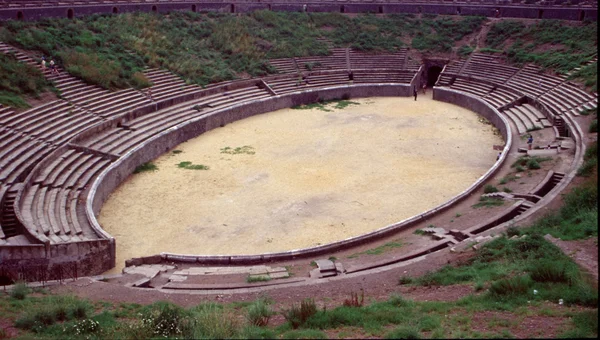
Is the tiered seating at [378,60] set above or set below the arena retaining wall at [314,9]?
below

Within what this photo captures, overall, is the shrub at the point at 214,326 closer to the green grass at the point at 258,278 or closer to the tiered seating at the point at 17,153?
the green grass at the point at 258,278

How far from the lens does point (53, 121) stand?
95.2 feet

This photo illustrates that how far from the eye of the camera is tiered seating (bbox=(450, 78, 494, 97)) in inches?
1585

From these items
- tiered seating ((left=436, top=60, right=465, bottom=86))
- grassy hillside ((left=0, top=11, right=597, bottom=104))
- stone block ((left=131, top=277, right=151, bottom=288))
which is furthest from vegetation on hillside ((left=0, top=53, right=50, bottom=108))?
tiered seating ((left=436, top=60, right=465, bottom=86))

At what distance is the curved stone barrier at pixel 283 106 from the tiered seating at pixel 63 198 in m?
0.52

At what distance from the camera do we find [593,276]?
13.9 m

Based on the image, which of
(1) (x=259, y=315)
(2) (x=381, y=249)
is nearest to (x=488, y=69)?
(2) (x=381, y=249)

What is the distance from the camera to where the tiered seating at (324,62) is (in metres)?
44.1

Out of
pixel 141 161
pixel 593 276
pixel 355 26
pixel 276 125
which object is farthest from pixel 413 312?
pixel 355 26

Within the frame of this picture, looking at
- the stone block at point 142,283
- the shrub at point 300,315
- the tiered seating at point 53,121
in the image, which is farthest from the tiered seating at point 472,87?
the shrub at point 300,315

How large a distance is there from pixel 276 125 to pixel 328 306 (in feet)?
74.1

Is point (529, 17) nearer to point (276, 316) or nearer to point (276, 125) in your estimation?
point (276, 125)

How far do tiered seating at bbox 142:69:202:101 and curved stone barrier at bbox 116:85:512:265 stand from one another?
9.22 feet

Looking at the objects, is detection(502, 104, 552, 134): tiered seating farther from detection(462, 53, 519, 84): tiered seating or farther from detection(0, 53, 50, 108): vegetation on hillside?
detection(0, 53, 50, 108): vegetation on hillside
